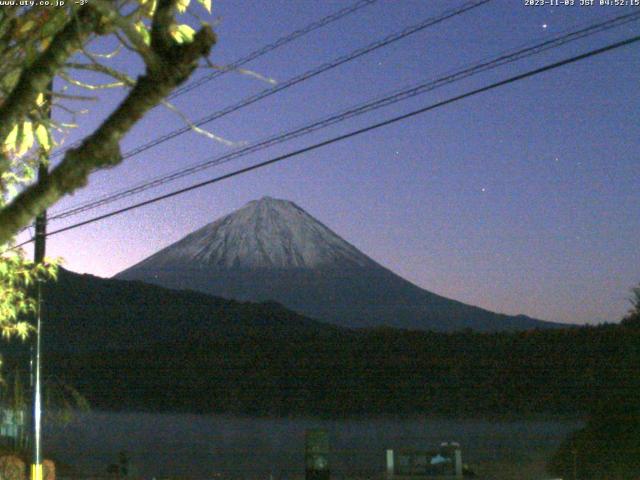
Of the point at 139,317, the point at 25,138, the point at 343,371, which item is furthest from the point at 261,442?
the point at 139,317

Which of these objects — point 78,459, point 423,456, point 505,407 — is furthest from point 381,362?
point 423,456

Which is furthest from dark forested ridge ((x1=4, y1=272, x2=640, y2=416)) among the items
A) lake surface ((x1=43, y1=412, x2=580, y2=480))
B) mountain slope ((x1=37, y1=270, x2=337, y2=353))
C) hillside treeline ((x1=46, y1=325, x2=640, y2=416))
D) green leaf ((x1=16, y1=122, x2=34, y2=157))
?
green leaf ((x1=16, y1=122, x2=34, y2=157))

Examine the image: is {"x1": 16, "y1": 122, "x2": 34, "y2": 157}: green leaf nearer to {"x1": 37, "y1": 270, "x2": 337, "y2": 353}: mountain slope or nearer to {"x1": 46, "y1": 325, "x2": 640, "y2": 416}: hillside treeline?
{"x1": 46, "y1": 325, "x2": 640, "y2": 416}: hillside treeline

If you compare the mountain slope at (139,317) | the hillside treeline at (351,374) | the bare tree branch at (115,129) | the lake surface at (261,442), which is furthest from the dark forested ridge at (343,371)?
the bare tree branch at (115,129)

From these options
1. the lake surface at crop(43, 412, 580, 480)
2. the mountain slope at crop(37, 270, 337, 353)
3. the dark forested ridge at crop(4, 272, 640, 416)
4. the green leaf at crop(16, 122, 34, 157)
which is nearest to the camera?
the green leaf at crop(16, 122, 34, 157)

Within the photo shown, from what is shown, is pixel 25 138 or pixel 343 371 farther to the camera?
pixel 343 371

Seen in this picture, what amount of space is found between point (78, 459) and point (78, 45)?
100ft

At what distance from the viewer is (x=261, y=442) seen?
4184cm

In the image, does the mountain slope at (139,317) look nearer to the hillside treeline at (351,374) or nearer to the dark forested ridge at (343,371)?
the dark forested ridge at (343,371)

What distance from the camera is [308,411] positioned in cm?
6372

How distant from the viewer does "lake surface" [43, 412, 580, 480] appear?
29.6 metres

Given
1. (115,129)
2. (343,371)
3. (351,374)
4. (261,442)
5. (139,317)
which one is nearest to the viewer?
(115,129)

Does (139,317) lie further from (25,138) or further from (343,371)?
(25,138)

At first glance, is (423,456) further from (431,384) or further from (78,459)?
(431,384)
